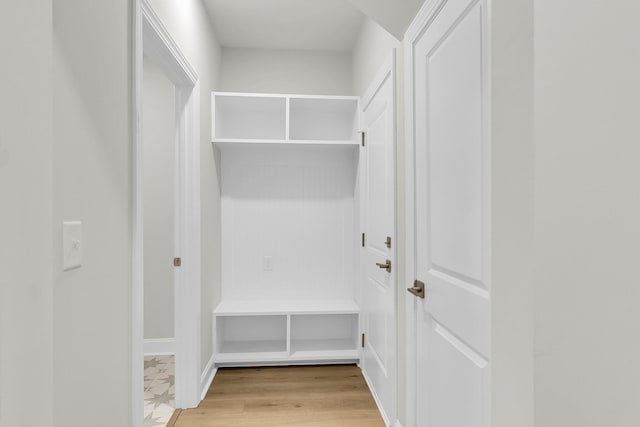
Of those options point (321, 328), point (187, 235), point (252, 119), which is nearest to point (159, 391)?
point (187, 235)

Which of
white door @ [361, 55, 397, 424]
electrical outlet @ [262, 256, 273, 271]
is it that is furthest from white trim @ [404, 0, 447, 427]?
electrical outlet @ [262, 256, 273, 271]

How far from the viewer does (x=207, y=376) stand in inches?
99.0

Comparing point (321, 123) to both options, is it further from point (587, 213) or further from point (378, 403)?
point (587, 213)

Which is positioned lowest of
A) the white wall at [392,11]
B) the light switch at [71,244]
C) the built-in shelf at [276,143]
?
the light switch at [71,244]

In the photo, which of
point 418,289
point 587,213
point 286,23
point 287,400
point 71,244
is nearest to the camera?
point 587,213

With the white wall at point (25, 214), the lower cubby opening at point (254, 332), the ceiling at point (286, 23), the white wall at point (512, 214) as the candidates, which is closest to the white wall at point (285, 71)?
the ceiling at point (286, 23)

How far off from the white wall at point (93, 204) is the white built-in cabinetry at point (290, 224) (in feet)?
5.61

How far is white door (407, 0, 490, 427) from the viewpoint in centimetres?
107

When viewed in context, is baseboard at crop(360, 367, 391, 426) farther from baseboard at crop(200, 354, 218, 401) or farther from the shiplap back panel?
baseboard at crop(200, 354, 218, 401)

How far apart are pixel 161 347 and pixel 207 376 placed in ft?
2.68

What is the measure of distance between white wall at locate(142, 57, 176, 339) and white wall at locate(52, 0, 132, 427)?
1914mm

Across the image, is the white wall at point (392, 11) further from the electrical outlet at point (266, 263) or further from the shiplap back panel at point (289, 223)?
the electrical outlet at point (266, 263)

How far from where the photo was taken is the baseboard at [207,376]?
2.36 meters

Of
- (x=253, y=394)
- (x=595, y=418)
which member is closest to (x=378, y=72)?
(x=595, y=418)
